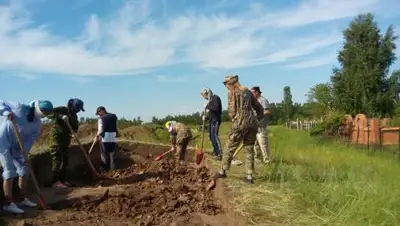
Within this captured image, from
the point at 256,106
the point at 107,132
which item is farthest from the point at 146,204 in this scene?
the point at 107,132

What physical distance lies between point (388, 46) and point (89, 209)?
35272 millimetres

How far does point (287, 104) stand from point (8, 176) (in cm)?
5054

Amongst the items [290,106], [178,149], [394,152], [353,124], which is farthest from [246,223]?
[290,106]

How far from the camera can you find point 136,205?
7.16 meters

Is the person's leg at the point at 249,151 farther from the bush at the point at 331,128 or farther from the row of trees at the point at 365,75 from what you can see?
the row of trees at the point at 365,75

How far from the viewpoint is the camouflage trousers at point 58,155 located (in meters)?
8.77

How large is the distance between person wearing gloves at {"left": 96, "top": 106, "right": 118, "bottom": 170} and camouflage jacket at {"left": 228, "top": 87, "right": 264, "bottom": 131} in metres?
4.39

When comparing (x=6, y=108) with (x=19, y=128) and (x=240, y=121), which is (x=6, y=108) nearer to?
(x=19, y=128)

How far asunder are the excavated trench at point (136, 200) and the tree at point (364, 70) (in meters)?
28.5

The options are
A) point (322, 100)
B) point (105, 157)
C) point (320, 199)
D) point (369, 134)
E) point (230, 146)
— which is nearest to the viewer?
point (320, 199)

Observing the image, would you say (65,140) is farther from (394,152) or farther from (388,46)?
(388,46)

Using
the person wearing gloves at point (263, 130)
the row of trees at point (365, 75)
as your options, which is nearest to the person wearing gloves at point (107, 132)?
the person wearing gloves at point (263, 130)

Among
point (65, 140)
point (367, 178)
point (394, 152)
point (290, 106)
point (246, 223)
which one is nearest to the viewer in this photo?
point (246, 223)

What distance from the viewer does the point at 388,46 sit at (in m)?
37.7
